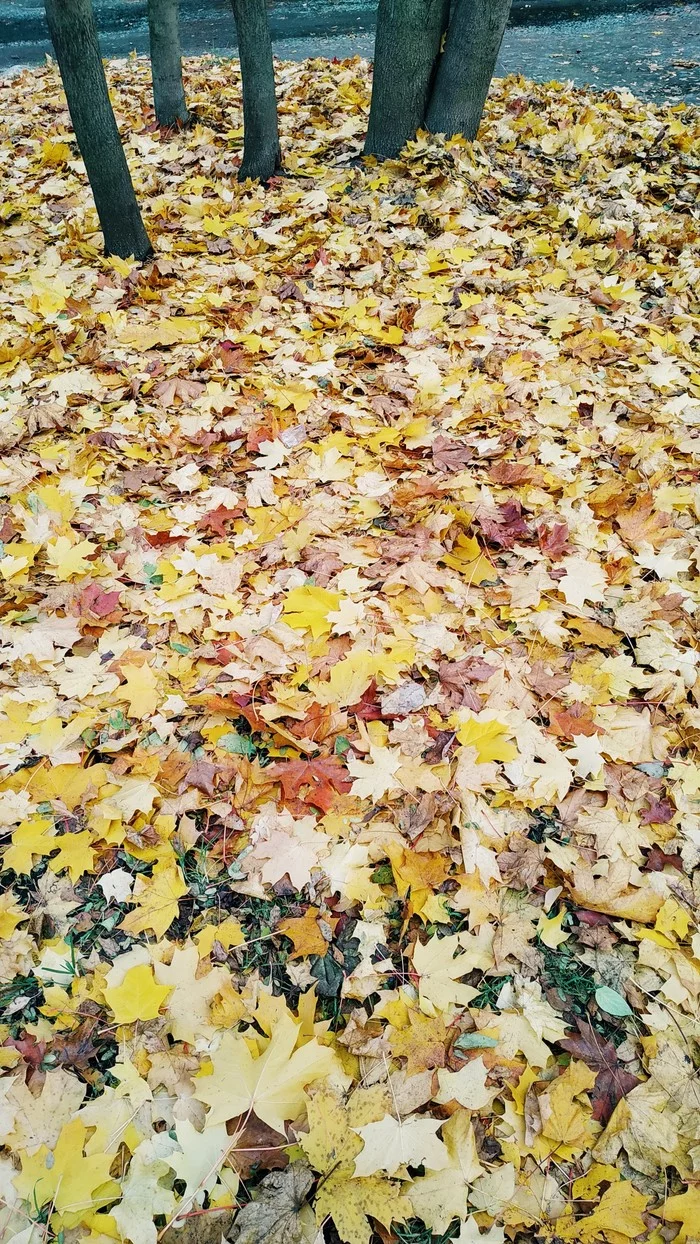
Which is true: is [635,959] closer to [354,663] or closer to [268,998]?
[268,998]

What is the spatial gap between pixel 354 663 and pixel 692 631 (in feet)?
3.78

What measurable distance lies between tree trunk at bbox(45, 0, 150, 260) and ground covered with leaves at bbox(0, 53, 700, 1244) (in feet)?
0.78

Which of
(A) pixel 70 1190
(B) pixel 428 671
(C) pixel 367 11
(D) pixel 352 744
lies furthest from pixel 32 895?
(C) pixel 367 11

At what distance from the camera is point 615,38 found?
820 centimetres

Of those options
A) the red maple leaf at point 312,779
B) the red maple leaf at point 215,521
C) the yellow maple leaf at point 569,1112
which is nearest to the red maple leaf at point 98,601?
the red maple leaf at point 215,521

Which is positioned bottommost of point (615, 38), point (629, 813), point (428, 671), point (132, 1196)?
point (132, 1196)

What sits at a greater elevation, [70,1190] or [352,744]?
[352,744]

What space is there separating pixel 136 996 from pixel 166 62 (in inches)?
266

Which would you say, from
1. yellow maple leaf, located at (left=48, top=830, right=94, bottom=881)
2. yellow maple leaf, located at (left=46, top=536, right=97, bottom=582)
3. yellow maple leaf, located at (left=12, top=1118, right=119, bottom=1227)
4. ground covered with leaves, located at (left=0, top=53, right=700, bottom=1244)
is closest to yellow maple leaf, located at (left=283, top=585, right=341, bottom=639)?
ground covered with leaves, located at (left=0, top=53, right=700, bottom=1244)

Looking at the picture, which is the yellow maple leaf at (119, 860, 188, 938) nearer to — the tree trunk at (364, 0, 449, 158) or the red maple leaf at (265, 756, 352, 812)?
the red maple leaf at (265, 756, 352, 812)

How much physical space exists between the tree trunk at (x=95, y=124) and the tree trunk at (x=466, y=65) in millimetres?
2315

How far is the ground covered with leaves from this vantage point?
1.42 metres

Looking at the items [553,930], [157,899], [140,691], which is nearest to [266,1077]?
[157,899]

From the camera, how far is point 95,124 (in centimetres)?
370
